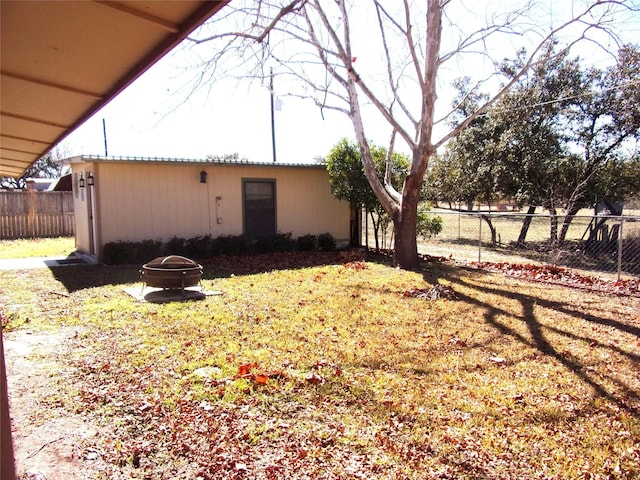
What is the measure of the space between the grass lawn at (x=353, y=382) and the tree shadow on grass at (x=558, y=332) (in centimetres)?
3

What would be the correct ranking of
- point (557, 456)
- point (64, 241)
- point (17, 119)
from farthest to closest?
point (64, 241), point (17, 119), point (557, 456)

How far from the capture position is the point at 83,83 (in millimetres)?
2994

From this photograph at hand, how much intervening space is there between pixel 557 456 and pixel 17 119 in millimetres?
5213

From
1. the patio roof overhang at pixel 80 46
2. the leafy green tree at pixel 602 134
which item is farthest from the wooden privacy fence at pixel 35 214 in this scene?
the leafy green tree at pixel 602 134

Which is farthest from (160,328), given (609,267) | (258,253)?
(609,267)

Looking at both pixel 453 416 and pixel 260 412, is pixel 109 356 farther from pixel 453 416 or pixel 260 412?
pixel 453 416

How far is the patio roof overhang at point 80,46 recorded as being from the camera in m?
1.95

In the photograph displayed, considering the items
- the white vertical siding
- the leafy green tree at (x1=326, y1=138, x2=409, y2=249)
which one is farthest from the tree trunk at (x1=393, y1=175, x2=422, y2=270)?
the white vertical siding

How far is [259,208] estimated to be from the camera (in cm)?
1195

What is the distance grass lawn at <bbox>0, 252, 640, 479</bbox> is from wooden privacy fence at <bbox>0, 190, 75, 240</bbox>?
34.6ft

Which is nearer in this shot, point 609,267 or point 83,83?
point 83,83

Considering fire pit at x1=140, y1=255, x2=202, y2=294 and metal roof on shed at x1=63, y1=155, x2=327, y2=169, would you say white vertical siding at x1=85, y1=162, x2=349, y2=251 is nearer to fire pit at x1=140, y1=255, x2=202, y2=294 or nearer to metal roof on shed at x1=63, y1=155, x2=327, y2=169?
metal roof on shed at x1=63, y1=155, x2=327, y2=169

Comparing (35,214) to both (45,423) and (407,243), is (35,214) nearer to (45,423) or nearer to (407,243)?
(407,243)

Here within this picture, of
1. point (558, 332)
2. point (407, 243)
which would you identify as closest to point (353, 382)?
point (558, 332)
